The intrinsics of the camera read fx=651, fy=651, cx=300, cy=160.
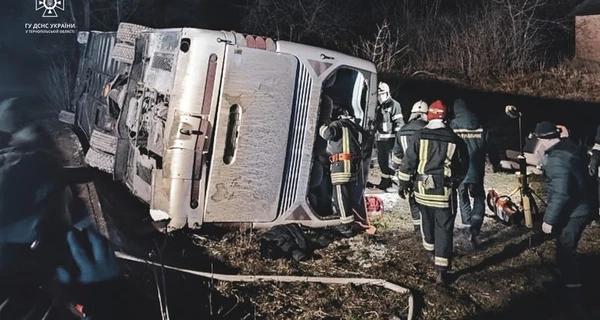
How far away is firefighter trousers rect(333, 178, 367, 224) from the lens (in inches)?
134

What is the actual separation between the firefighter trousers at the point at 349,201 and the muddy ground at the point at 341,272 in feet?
0.40

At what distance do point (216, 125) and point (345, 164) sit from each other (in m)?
0.84

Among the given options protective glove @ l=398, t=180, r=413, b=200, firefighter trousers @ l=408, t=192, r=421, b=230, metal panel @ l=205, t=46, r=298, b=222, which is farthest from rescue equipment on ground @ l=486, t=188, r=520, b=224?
metal panel @ l=205, t=46, r=298, b=222

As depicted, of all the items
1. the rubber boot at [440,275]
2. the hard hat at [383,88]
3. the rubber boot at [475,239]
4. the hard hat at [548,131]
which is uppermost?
the hard hat at [383,88]

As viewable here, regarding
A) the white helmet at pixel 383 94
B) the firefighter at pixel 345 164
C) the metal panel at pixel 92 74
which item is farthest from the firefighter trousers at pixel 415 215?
the metal panel at pixel 92 74

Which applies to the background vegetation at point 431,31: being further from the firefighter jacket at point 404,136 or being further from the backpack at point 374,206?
the backpack at point 374,206

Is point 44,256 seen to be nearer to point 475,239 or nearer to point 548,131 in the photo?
point 548,131

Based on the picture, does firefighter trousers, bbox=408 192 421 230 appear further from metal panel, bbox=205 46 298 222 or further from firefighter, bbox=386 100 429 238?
metal panel, bbox=205 46 298 222

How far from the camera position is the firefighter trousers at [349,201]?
341 cm

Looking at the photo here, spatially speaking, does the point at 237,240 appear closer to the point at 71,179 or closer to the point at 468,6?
the point at 71,179

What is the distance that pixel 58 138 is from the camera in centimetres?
292

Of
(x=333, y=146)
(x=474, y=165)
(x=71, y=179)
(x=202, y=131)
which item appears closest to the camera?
(x=71, y=179)

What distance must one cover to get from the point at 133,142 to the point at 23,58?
1.99 feet

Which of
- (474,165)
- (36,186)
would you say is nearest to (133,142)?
(36,186)
